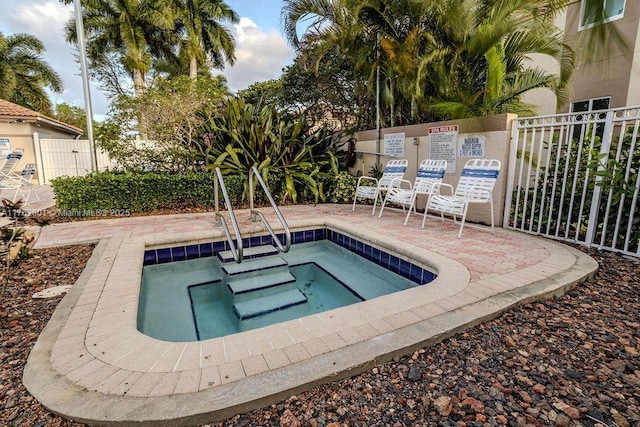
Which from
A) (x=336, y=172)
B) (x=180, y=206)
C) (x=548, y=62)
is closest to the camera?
(x=180, y=206)

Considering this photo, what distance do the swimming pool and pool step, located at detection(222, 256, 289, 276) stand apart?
66 mm

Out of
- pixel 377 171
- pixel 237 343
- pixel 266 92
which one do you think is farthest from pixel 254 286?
pixel 266 92

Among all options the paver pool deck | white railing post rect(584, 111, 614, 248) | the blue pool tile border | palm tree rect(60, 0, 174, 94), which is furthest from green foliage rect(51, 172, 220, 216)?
palm tree rect(60, 0, 174, 94)

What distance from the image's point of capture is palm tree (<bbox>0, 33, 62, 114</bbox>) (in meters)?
17.2

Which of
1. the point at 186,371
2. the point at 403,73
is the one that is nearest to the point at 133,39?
the point at 403,73

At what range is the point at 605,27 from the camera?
126cm

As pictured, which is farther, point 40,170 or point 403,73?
point 40,170

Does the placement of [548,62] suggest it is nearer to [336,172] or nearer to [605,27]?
[336,172]

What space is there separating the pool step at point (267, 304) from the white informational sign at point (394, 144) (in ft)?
15.0

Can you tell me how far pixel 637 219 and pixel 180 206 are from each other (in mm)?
7116

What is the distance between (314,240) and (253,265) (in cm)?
155

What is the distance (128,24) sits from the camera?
17875mm

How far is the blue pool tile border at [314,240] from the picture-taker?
12.3 feet

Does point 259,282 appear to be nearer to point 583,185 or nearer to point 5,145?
point 583,185
